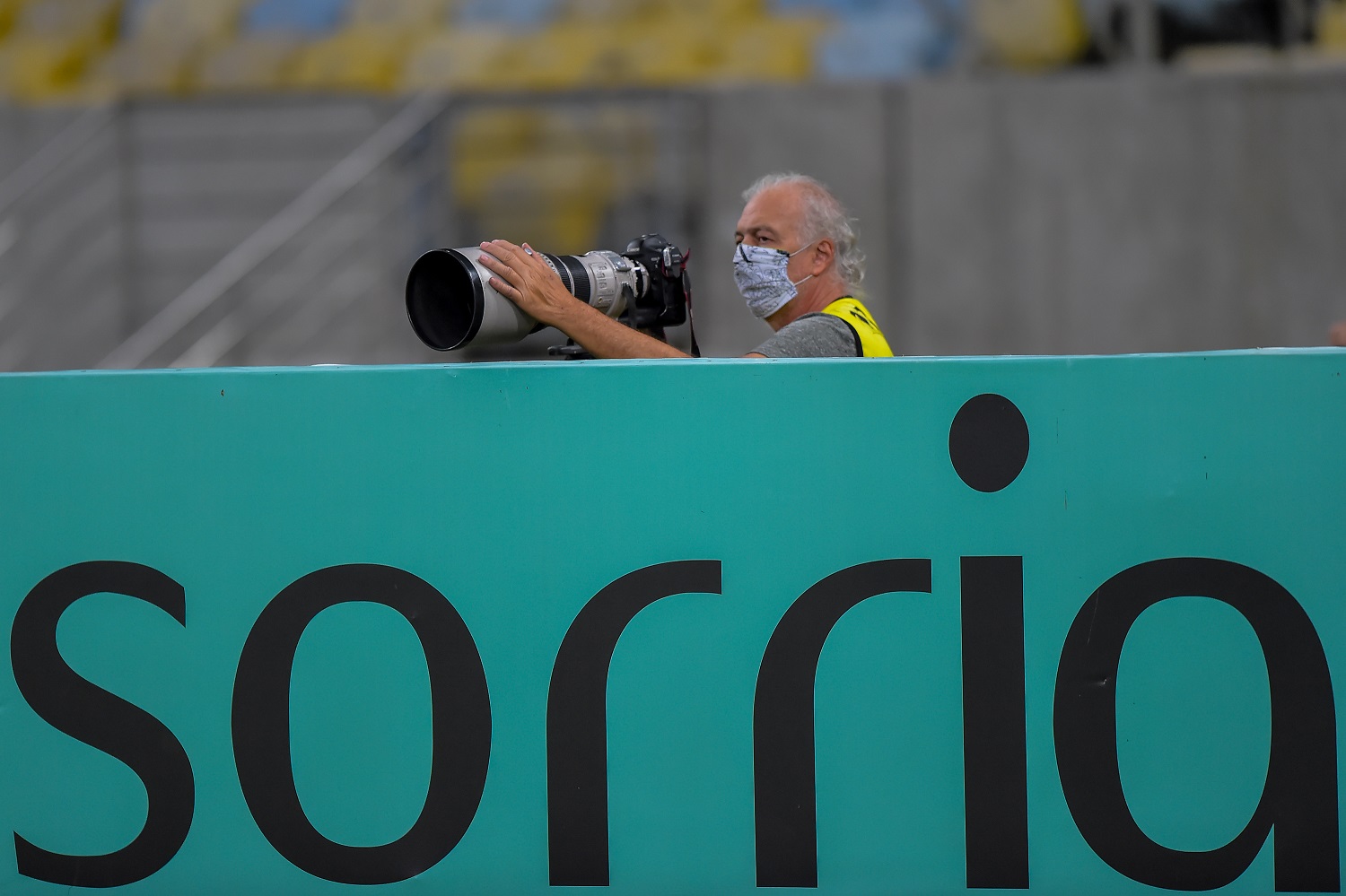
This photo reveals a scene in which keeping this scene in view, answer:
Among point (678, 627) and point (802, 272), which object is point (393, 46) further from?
point (678, 627)

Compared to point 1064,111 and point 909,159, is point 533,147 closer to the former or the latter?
point 909,159

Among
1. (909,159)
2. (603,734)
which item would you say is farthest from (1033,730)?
(909,159)

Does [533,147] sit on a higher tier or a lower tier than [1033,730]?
higher

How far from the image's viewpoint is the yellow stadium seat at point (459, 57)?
6910mm

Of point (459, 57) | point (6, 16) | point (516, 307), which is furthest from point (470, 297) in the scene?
point (6, 16)

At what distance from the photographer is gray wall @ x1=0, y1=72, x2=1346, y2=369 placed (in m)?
6.58

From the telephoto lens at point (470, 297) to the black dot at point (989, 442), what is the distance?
85 cm

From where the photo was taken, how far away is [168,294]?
6934mm

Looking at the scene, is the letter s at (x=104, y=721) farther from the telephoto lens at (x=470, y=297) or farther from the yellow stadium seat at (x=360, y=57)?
the yellow stadium seat at (x=360, y=57)

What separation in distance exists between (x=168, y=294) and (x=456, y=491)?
5423 mm

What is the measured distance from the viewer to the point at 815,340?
9.12 feet

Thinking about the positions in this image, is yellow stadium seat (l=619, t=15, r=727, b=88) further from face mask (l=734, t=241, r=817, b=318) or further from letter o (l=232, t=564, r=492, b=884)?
letter o (l=232, t=564, r=492, b=884)

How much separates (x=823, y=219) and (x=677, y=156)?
392 centimetres

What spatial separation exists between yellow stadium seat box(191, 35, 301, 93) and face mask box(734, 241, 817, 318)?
4758mm
